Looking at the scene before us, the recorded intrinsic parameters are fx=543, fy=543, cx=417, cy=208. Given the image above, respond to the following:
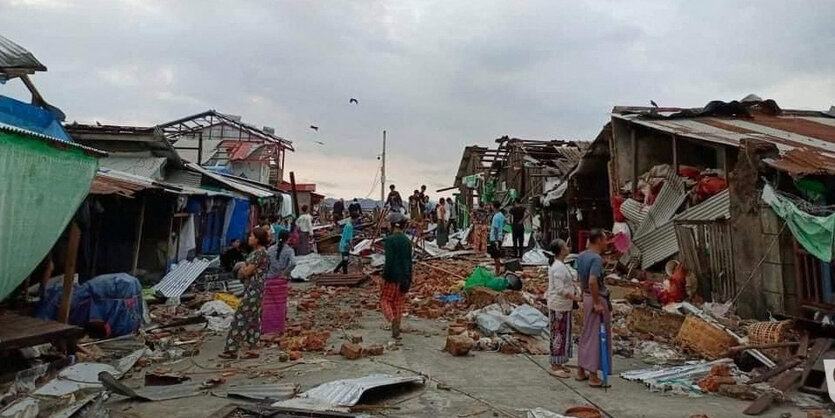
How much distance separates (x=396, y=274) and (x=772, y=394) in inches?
181

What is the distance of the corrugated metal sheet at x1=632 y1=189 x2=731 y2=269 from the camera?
30.5ft

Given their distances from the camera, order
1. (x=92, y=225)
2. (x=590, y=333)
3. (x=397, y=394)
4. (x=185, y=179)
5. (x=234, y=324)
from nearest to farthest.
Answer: (x=397, y=394), (x=590, y=333), (x=234, y=324), (x=92, y=225), (x=185, y=179)

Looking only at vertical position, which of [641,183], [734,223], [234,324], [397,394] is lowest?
[397,394]

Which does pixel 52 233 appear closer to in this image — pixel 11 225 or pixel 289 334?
pixel 11 225

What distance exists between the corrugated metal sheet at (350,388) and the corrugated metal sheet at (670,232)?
659cm

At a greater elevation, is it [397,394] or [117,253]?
[117,253]

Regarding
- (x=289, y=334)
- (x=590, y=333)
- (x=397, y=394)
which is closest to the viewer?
(x=397, y=394)

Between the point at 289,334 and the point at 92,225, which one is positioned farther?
the point at 92,225

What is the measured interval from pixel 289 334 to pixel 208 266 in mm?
6508

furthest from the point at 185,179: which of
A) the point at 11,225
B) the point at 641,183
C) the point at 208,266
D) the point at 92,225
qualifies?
the point at 641,183

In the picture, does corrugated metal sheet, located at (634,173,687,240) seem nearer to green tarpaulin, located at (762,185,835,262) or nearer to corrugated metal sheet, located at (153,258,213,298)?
green tarpaulin, located at (762,185,835,262)

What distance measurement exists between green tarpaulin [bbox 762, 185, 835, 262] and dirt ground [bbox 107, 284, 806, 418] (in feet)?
8.41

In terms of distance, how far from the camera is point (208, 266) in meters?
13.5

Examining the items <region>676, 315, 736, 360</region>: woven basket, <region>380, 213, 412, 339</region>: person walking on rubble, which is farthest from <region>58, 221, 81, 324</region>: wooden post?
<region>676, 315, 736, 360</region>: woven basket
